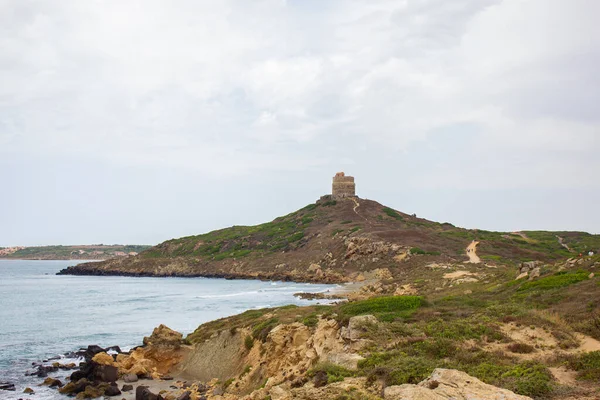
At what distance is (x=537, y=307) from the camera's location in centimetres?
→ 2131

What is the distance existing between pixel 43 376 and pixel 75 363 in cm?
374

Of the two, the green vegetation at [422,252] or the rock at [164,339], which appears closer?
the rock at [164,339]

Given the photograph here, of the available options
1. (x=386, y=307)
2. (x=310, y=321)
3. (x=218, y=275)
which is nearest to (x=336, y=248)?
(x=218, y=275)

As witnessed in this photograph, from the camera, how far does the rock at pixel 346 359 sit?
14974 mm

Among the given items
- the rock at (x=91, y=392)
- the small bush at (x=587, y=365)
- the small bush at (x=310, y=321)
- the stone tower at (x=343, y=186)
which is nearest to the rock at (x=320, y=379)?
the small bush at (x=587, y=365)

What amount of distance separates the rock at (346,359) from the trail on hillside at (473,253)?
57.8m

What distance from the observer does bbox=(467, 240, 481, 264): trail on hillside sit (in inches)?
2849

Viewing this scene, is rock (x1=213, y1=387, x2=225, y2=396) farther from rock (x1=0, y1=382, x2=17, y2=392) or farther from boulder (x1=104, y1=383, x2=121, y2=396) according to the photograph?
rock (x1=0, y1=382, x2=17, y2=392)

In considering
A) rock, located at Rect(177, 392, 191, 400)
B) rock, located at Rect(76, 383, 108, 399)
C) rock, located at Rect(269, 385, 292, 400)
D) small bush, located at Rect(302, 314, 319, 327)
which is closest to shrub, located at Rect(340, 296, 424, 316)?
small bush, located at Rect(302, 314, 319, 327)

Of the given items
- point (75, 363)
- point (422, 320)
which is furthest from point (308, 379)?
point (75, 363)

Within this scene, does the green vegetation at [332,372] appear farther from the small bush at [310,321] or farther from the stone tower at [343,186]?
the stone tower at [343,186]

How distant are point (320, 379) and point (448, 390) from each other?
4701mm

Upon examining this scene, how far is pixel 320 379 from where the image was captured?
14.2 meters

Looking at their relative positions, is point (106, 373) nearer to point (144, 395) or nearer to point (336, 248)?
point (144, 395)
